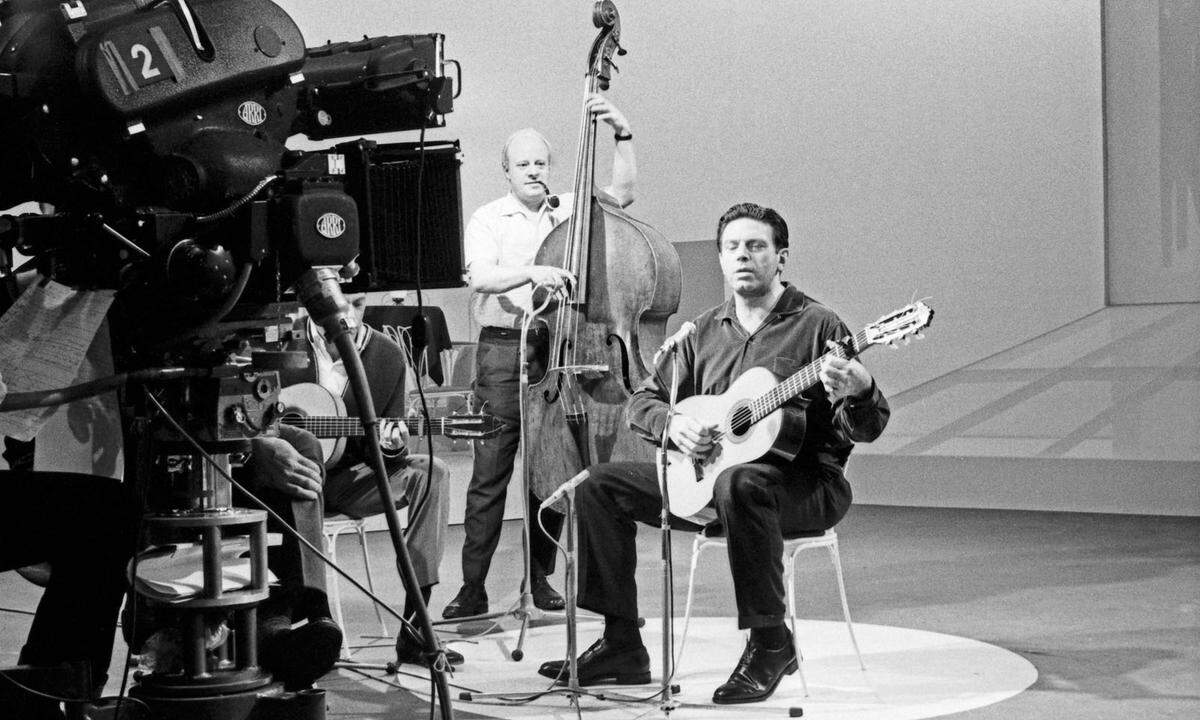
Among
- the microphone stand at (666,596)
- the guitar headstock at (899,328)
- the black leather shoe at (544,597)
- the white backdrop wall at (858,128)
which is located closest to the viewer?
the microphone stand at (666,596)

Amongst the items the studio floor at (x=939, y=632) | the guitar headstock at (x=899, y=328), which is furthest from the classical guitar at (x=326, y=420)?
the guitar headstock at (x=899, y=328)

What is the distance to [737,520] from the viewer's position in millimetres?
3119

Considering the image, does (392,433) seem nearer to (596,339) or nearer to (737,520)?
(596,339)

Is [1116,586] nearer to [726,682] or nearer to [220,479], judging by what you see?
[726,682]

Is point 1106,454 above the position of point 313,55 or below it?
below

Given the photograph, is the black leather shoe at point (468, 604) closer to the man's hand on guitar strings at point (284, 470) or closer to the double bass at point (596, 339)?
the double bass at point (596, 339)

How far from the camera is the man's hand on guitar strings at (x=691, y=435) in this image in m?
3.28

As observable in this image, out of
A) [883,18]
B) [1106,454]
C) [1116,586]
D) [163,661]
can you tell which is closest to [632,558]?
[163,661]

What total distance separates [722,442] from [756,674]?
566 mm

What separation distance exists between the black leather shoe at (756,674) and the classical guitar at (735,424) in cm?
38

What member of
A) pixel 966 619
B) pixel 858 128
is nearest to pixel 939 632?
pixel 966 619

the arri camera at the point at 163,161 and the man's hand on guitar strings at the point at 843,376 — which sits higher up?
the arri camera at the point at 163,161

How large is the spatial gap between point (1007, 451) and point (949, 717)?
3.99 meters

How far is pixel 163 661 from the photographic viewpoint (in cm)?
191
